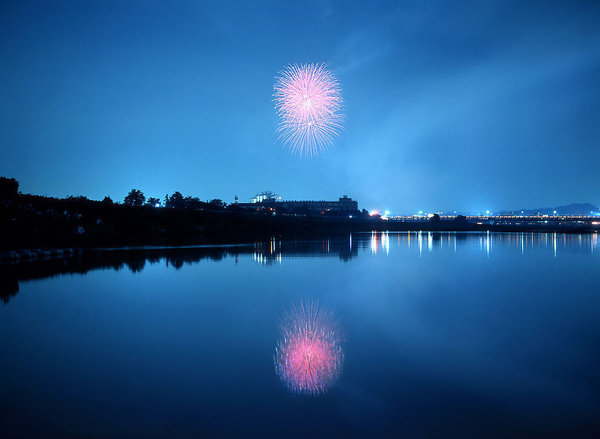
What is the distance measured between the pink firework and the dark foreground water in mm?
164

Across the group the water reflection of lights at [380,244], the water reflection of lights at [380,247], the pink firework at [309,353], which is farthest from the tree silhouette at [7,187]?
the pink firework at [309,353]

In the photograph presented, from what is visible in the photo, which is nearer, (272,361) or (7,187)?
(272,361)

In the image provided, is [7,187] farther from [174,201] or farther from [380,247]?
[174,201]

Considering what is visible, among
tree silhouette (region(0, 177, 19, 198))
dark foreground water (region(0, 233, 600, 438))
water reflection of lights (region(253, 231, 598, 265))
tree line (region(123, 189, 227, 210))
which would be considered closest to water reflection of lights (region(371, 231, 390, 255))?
water reflection of lights (region(253, 231, 598, 265))

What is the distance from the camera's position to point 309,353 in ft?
20.9

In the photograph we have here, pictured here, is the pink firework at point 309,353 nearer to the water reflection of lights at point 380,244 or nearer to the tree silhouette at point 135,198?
the water reflection of lights at point 380,244

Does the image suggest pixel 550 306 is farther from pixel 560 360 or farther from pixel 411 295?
pixel 560 360

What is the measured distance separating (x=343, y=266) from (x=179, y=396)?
1301cm

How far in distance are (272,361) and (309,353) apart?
0.62 meters

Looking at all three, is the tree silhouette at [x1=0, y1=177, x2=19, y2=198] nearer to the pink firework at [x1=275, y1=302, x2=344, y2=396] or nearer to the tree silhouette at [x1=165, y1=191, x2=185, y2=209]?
the pink firework at [x1=275, y1=302, x2=344, y2=396]

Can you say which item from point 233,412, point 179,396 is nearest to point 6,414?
point 179,396

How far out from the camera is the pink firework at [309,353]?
5.33 m

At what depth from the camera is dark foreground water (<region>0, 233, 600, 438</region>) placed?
436 cm

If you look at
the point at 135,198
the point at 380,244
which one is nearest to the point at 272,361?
the point at 380,244
